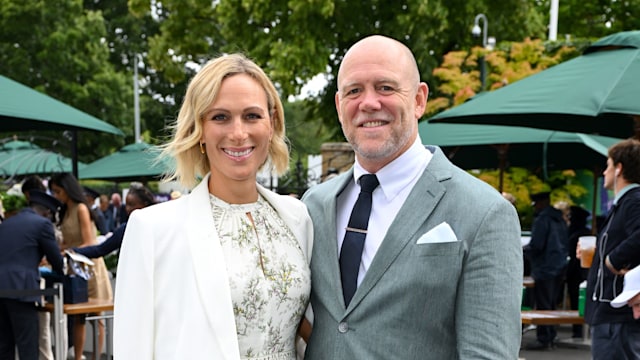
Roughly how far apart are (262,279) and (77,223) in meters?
6.29

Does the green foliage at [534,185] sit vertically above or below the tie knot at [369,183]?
below

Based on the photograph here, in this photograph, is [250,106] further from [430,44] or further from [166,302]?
[430,44]

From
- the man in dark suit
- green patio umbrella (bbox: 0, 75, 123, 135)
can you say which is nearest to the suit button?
the man in dark suit

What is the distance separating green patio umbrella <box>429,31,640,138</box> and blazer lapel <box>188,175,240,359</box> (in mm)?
3765

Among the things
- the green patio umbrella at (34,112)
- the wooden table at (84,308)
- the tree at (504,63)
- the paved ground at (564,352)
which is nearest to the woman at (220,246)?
the wooden table at (84,308)

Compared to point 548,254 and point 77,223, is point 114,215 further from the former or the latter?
point 548,254

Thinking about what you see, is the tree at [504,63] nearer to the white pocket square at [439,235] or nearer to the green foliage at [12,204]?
the green foliage at [12,204]

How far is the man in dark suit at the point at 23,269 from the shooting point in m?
6.87

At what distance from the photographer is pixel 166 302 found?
2543 mm

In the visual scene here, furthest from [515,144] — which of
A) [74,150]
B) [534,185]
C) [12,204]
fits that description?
[12,204]

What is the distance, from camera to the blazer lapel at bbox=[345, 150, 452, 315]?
2.45m

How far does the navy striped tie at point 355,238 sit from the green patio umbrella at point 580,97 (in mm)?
3396

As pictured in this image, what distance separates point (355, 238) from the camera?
260 centimetres

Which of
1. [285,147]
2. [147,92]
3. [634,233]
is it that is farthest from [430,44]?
[147,92]
